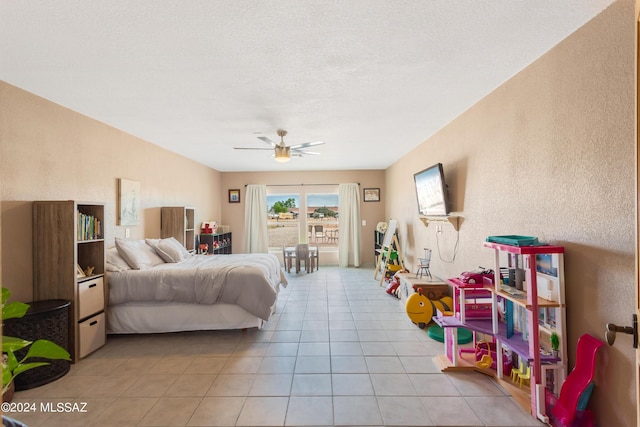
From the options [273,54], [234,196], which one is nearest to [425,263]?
[273,54]

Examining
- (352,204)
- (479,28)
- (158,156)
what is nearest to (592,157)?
(479,28)

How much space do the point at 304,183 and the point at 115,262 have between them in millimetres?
4671

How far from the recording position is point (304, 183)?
24.5 feet

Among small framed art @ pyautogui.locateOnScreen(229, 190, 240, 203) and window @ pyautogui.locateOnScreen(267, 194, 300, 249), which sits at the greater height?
small framed art @ pyautogui.locateOnScreen(229, 190, 240, 203)

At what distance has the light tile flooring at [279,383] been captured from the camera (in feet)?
6.84

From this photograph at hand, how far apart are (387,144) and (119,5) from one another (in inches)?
151

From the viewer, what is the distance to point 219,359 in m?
2.86

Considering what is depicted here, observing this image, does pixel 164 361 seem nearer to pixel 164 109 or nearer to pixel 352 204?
pixel 164 109

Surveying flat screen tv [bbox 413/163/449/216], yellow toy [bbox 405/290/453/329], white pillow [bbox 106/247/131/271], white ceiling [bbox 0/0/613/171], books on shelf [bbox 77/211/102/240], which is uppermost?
white ceiling [bbox 0/0/613/171]

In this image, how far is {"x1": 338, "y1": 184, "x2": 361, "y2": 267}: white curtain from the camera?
7.32m

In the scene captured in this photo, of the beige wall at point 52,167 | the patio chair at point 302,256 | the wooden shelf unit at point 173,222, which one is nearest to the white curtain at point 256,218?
the patio chair at point 302,256

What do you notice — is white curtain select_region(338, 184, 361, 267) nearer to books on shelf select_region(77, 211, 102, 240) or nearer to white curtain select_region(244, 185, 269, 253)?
white curtain select_region(244, 185, 269, 253)

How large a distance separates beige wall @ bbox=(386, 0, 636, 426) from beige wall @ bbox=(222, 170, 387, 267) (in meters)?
4.56

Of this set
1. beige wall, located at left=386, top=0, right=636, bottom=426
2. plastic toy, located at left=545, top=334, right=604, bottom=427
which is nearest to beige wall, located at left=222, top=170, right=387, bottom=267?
beige wall, located at left=386, top=0, right=636, bottom=426
